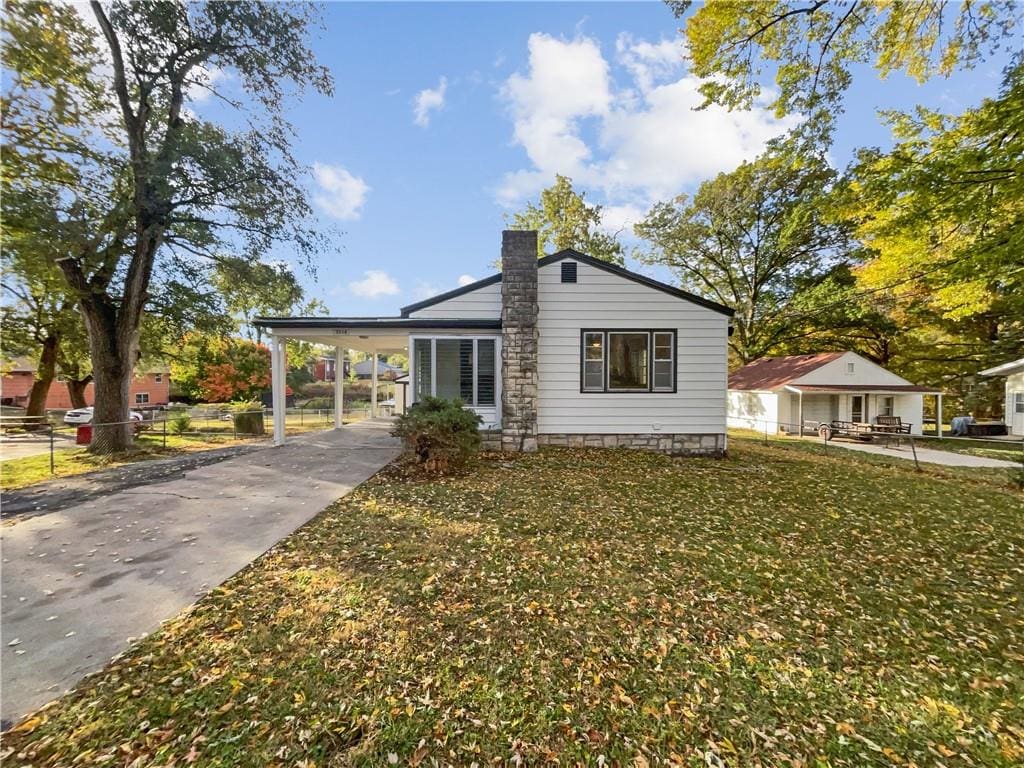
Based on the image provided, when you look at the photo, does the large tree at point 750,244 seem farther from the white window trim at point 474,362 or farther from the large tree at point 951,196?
the white window trim at point 474,362

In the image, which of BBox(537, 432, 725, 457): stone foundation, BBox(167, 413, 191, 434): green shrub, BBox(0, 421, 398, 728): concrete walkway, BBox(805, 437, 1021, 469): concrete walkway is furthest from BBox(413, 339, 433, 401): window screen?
BBox(805, 437, 1021, 469): concrete walkway

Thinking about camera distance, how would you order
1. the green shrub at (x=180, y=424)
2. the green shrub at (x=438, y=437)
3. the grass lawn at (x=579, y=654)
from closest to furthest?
1. the grass lawn at (x=579, y=654)
2. the green shrub at (x=438, y=437)
3. the green shrub at (x=180, y=424)

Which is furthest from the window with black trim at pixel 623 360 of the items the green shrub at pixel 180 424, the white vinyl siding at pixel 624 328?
the green shrub at pixel 180 424

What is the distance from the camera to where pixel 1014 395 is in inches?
690

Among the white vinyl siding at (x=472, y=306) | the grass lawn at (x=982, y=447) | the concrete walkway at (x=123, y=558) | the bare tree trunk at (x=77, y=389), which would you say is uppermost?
the white vinyl siding at (x=472, y=306)

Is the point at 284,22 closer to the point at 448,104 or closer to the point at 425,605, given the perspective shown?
the point at 448,104

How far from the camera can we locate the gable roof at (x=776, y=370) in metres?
17.7

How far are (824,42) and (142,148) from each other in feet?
46.4

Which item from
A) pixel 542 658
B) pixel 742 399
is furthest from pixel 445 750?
pixel 742 399

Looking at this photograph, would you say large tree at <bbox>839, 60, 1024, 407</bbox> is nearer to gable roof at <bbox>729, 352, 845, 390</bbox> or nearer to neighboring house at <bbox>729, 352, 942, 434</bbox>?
neighboring house at <bbox>729, 352, 942, 434</bbox>

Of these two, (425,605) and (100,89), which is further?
(100,89)

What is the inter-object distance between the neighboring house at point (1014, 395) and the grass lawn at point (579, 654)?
19.3 meters

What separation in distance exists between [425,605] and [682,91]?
33.1ft

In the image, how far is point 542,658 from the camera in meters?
2.60
